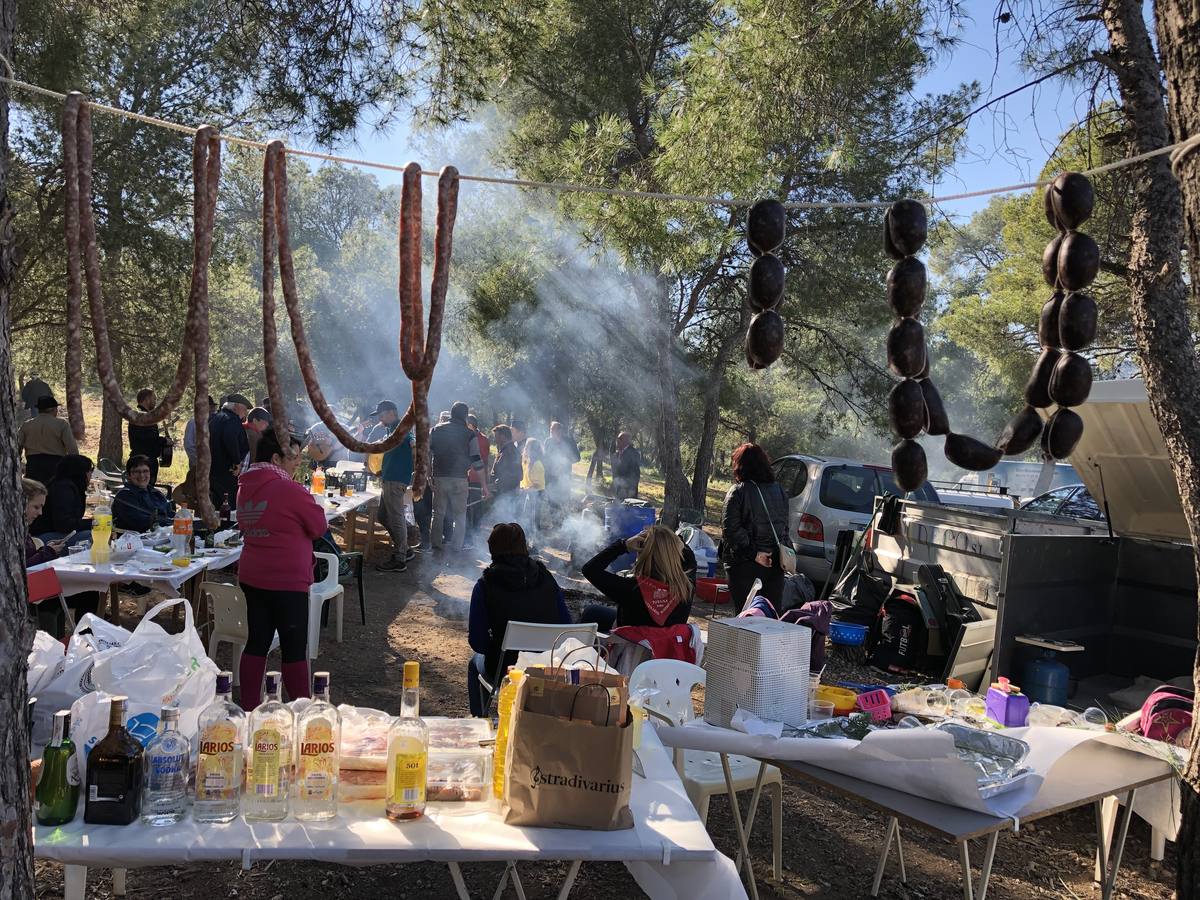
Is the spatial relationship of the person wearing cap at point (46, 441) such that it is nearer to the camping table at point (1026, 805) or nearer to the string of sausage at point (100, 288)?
the string of sausage at point (100, 288)

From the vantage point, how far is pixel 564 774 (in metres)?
2.35

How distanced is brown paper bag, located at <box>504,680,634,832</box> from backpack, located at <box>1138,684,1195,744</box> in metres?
2.88

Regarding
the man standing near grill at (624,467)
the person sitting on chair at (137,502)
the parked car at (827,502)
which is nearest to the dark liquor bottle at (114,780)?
the person sitting on chair at (137,502)

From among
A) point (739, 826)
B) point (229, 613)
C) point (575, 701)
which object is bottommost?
point (739, 826)

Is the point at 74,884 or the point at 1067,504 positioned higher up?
the point at 1067,504

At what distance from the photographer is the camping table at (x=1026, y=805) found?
263 centimetres

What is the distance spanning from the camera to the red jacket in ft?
14.9

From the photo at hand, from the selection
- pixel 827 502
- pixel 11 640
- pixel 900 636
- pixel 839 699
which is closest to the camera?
pixel 11 640

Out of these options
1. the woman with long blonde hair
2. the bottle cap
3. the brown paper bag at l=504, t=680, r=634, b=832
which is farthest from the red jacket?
the brown paper bag at l=504, t=680, r=634, b=832

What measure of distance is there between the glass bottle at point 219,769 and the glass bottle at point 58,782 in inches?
12.1

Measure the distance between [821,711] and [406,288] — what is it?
2.30 m

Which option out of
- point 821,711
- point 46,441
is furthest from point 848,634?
point 46,441

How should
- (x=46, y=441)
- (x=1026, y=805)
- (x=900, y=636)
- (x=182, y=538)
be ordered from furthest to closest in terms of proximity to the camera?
(x=46, y=441) → (x=900, y=636) → (x=182, y=538) → (x=1026, y=805)

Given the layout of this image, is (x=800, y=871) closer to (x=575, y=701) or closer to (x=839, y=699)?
(x=839, y=699)
